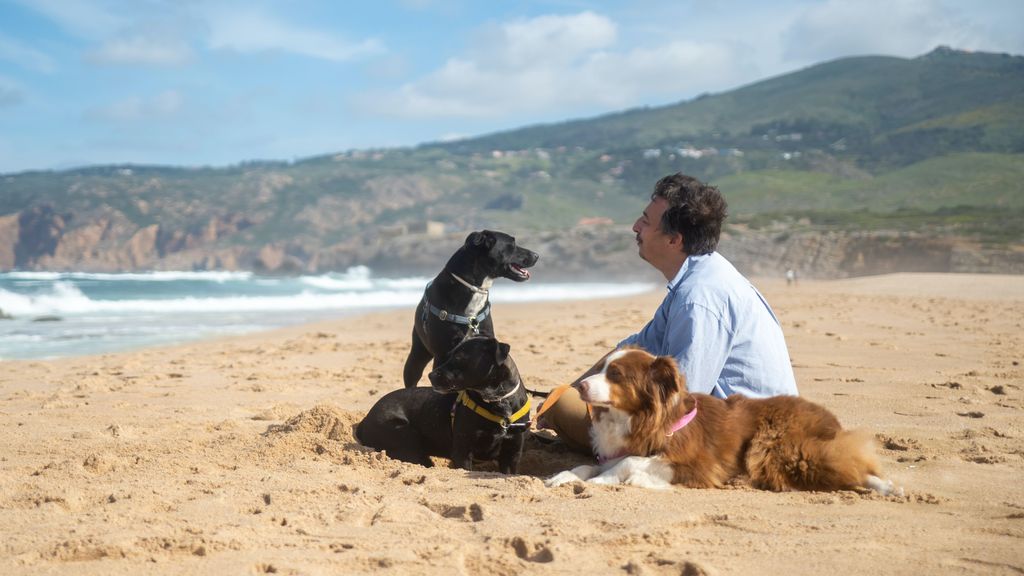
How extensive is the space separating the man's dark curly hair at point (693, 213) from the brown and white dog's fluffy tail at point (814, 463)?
3.47ft

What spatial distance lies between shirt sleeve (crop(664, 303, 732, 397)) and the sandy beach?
0.52 meters

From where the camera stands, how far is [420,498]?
149 inches

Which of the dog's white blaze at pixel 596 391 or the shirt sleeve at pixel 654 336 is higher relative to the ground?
the shirt sleeve at pixel 654 336

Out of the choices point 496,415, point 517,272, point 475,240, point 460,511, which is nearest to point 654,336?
point 496,415

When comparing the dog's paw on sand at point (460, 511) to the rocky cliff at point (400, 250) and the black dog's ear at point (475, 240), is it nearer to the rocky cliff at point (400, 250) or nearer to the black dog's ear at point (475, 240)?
the black dog's ear at point (475, 240)

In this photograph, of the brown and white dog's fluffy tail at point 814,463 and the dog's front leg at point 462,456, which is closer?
the brown and white dog's fluffy tail at point 814,463

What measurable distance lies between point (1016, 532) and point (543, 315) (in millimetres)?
13590

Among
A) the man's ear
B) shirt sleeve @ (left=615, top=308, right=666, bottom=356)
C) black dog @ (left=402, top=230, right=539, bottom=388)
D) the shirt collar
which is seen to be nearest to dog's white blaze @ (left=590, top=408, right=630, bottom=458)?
shirt sleeve @ (left=615, top=308, right=666, bottom=356)

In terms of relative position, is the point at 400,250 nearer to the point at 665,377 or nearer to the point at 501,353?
the point at 501,353

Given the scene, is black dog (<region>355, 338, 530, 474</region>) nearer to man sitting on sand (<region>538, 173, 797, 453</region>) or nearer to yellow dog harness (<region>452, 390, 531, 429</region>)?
yellow dog harness (<region>452, 390, 531, 429</region>)

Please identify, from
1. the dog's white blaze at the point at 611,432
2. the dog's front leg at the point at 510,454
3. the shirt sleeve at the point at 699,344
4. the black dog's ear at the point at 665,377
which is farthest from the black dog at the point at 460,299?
the black dog's ear at the point at 665,377

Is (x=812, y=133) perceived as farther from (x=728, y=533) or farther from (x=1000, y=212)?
(x=728, y=533)

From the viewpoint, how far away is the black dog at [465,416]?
449 cm

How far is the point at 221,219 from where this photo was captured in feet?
342
